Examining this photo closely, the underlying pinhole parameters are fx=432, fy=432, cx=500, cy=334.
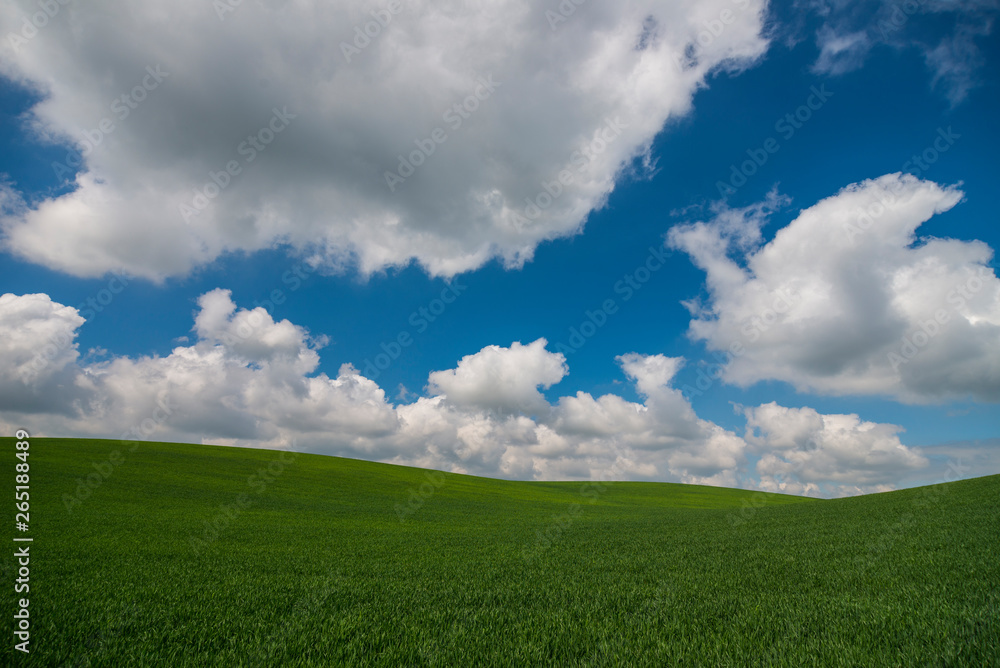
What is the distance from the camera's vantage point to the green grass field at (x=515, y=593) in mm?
6141

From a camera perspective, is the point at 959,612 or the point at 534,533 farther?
the point at 534,533

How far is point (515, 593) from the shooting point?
9.92 meters

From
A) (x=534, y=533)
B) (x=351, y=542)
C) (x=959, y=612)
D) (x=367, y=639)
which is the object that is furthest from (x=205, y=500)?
(x=959, y=612)

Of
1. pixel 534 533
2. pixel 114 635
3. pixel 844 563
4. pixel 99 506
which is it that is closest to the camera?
pixel 114 635

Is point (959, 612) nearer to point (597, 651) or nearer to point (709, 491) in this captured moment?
point (597, 651)

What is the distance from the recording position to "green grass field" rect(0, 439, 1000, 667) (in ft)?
20.1

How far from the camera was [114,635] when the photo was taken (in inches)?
261

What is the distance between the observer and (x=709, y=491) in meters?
89.0

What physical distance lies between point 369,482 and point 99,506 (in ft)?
103

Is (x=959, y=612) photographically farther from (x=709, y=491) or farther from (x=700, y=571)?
(x=709, y=491)

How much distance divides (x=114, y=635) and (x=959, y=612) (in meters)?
13.4

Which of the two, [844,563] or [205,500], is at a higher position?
[844,563]

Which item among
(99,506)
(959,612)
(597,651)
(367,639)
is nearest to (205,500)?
(99,506)

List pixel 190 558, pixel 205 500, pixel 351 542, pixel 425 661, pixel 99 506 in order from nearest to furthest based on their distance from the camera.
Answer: pixel 425 661, pixel 190 558, pixel 351 542, pixel 99 506, pixel 205 500
